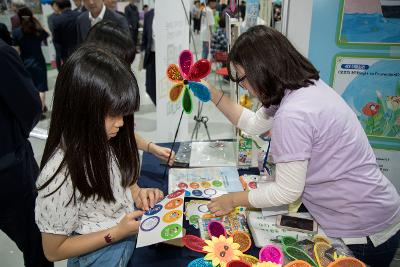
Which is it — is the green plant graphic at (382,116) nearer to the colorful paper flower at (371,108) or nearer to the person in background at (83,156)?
the colorful paper flower at (371,108)

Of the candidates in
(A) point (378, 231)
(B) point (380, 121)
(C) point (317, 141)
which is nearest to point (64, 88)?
Answer: (C) point (317, 141)

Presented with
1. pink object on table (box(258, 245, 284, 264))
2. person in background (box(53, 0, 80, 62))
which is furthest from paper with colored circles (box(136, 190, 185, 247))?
person in background (box(53, 0, 80, 62))

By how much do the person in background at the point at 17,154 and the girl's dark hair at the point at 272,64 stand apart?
0.92m

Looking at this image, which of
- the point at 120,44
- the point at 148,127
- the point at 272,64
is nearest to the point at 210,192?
the point at 272,64

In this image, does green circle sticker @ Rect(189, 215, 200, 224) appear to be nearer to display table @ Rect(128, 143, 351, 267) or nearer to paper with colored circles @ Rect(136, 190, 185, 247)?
display table @ Rect(128, 143, 351, 267)

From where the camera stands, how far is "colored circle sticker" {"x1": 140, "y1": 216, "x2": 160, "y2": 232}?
94cm

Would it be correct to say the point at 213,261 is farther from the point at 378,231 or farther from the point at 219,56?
the point at 219,56

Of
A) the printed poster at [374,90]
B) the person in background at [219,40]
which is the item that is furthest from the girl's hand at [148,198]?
the person in background at [219,40]

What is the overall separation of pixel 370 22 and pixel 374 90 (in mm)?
303

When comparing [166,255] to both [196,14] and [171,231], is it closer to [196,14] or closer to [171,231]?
[171,231]

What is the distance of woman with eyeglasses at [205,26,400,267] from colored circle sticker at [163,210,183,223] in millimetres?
191

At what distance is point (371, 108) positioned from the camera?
61.2 inches

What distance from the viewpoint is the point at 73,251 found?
91 centimetres

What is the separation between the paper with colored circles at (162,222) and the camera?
0.89 m
